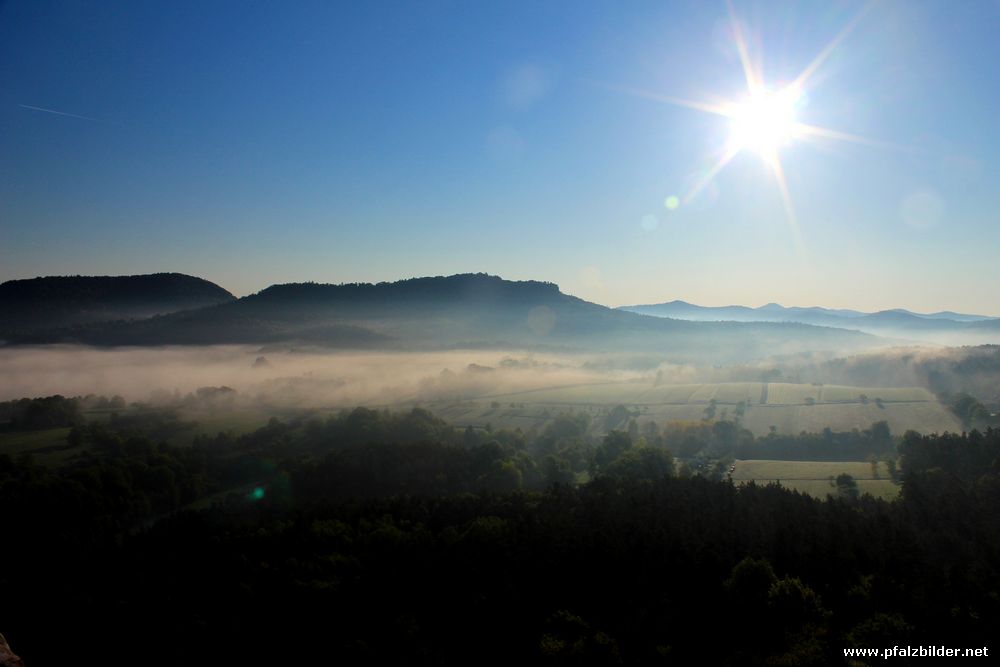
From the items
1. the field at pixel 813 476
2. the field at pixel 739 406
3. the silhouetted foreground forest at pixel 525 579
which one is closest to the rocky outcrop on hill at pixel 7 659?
the silhouetted foreground forest at pixel 525 579

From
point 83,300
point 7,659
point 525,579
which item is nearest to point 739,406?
point 525,579

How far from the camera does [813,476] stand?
6253 centimetres

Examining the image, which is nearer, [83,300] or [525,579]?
[525,579]

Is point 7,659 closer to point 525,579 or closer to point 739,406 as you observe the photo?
point 525,579

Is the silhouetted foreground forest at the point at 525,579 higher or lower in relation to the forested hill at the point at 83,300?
lower

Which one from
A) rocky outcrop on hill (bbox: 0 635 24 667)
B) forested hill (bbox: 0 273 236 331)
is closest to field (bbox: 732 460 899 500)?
rocky outcrop on hill (bbox: 0 635 24 667)

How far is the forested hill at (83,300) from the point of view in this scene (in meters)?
162

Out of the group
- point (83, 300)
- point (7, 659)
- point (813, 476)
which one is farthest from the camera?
point (83, 300)

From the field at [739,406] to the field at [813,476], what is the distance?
26900 millimetres

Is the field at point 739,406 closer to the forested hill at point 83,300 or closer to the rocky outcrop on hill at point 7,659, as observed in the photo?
the rocky outcrop on hill at point 7,659

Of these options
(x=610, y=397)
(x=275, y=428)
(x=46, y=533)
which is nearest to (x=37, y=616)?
(x=46, y=533)

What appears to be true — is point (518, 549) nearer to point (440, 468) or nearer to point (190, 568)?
point (190, 568)

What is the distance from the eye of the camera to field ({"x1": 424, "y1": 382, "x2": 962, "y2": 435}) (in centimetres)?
9700

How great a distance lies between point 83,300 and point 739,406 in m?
191
